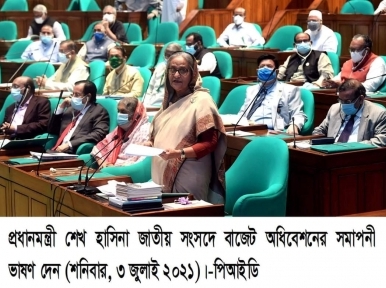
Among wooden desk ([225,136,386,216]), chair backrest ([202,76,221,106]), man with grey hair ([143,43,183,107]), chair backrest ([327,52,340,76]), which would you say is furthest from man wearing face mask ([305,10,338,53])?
wooden desk ([225,136,386,216])

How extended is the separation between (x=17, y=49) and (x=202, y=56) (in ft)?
9.33

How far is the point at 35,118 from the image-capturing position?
6.73 metres

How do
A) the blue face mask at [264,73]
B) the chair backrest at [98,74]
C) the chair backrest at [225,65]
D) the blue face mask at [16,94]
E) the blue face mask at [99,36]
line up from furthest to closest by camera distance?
the blue face mask at [99,36], the chair backrest at [225,65], the chair backrest at [98,74], the blue face mask at [16,94], the blue face mask at [264,73]

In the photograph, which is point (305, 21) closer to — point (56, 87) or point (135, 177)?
point (56, 87)

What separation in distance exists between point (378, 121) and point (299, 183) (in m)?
0.59

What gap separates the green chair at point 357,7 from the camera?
10336 millimetres

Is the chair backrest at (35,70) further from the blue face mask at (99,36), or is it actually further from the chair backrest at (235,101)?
the chair backrest at (235,101)

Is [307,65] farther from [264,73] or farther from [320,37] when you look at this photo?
[320,37]

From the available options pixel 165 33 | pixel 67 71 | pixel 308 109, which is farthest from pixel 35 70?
pixel 308 109

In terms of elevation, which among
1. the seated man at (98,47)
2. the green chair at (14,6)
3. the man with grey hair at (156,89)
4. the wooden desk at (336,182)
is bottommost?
the wooden desk at (336,182)

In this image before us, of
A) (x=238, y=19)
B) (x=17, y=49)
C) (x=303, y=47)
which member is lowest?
(x=17, y=49)

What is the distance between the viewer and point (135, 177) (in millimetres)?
5184

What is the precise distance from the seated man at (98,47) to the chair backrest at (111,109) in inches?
140

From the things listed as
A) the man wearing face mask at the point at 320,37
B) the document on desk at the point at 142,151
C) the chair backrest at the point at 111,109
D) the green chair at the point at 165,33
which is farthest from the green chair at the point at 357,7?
the document on desk at the point at 142,151
